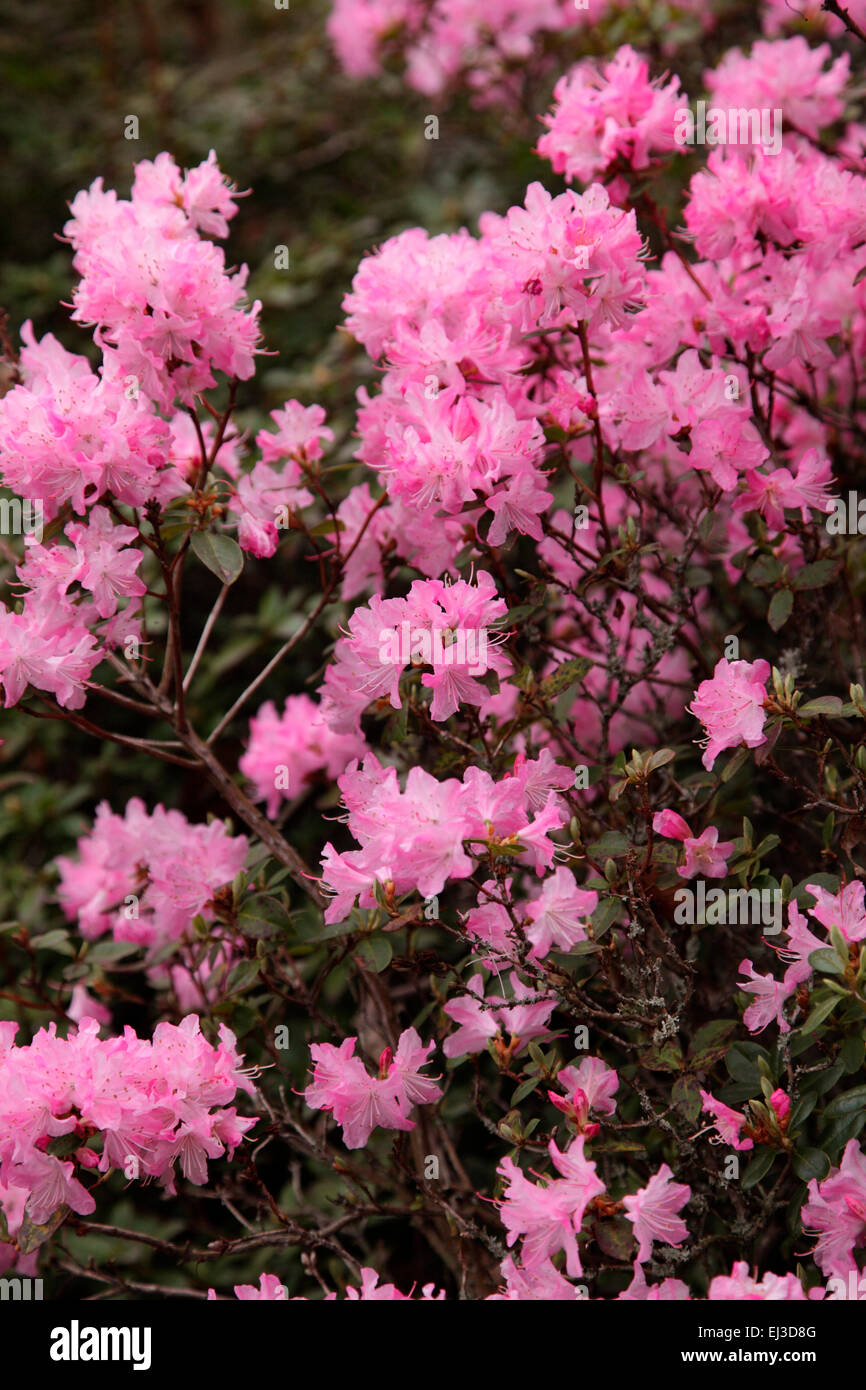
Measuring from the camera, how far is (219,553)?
5.51 ft

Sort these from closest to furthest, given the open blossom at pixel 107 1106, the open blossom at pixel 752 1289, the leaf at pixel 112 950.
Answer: the open blossom at pixel 752 1289, the open blossom at pixel 107 1106, the leaf at pixel 112 950

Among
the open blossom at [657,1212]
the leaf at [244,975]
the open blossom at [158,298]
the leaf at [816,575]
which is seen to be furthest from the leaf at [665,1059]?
the open blossom at [158,298]

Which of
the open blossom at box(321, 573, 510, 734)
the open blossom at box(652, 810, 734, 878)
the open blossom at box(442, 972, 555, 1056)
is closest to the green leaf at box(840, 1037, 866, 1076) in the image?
the open blossom at box(652, 810, 734, 878)

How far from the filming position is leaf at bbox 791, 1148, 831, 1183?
4.88 ft

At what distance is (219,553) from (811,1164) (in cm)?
109

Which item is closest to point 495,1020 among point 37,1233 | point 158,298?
point 37,1233

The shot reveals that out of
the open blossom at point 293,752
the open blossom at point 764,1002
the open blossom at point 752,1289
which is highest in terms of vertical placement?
the open blossom at point 293,752

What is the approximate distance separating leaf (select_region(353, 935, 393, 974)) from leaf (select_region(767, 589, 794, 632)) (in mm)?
730

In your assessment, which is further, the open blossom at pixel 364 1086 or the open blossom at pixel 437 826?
the open blossom at pixel 364 1086

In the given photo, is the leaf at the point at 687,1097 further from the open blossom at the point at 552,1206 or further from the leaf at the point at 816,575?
the leaf at the point at 816,575

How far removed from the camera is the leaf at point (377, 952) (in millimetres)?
1589

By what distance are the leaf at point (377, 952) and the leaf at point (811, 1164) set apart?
1.84ft

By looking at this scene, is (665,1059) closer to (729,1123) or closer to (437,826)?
(729,1123)

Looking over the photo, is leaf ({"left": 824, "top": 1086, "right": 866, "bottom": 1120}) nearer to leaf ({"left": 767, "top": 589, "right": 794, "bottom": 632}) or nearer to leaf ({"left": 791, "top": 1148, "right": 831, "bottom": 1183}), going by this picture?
leaf ({"left": 791, "top": 1148, "right": 831, "bottom": 1183})
